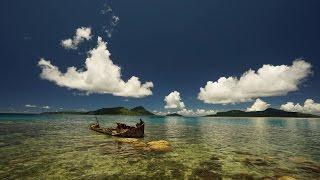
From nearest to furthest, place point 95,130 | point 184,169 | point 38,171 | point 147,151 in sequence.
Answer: point 38,171 < point 184,169 < point 147,151 < point 95,130

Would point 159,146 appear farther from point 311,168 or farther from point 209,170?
point 311,168

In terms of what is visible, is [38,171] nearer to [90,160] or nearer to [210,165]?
[90,160]

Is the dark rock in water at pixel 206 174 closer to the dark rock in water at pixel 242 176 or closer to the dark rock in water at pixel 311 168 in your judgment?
the dark rock in water at pixel 242 176

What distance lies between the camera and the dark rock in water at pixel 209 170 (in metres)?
17.7

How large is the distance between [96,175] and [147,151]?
37.3ft

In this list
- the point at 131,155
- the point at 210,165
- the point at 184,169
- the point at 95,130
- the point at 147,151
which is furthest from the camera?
the point at 95,130

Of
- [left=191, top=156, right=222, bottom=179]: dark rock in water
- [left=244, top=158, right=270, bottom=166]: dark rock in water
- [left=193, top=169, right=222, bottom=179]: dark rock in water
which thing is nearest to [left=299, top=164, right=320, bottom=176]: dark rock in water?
[left=244, top=158, right=270, bottom=166]: dark rock in water

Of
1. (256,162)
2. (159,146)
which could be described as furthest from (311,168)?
(159,146)

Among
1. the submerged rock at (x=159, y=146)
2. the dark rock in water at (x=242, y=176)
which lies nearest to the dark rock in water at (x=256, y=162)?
the dark rock in water at (x=242, y=176)

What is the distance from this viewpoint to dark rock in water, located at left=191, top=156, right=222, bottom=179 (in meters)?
17.7

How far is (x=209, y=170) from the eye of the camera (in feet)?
63.9

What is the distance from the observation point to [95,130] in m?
57.4

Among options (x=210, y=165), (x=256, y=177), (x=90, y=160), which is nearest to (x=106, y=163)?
(x=90, y=160)

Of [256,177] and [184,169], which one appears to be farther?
[184,169]
